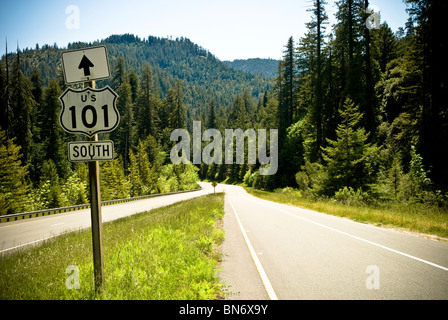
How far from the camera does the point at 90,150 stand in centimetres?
361

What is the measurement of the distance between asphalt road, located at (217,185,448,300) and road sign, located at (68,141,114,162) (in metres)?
3.48

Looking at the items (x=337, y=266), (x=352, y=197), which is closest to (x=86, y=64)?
(x=337, y=266)

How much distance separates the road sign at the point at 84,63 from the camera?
12.3 feet

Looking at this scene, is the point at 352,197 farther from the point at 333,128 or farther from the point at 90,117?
the point at 90,117

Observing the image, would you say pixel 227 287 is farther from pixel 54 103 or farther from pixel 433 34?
pixel 54 103

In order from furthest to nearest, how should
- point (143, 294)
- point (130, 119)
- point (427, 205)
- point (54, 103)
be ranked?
1. point (130, 119)
2. point (54, 103)
3. point (427, 205)
4. point (143, 294)

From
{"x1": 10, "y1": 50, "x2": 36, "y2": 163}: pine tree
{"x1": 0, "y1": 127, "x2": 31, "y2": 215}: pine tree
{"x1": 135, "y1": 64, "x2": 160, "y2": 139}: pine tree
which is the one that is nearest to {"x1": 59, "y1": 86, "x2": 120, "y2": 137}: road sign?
{"x1": 0, "y1": 127, "x2": 31, "y2": 215}: pine tree

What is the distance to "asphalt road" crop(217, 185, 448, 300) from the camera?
4.21 metres

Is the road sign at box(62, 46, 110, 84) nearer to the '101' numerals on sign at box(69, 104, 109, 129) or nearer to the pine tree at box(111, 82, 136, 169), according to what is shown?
the '101' numerals on sign at box(69, 104, 109, 129)

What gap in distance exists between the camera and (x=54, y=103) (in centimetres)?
4459

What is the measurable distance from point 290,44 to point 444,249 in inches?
2014

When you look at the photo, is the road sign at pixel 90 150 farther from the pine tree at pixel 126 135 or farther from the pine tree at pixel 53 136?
the pine tree at pixel 126 135

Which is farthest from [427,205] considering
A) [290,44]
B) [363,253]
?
[290,44]

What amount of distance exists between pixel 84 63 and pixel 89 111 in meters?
0.88
